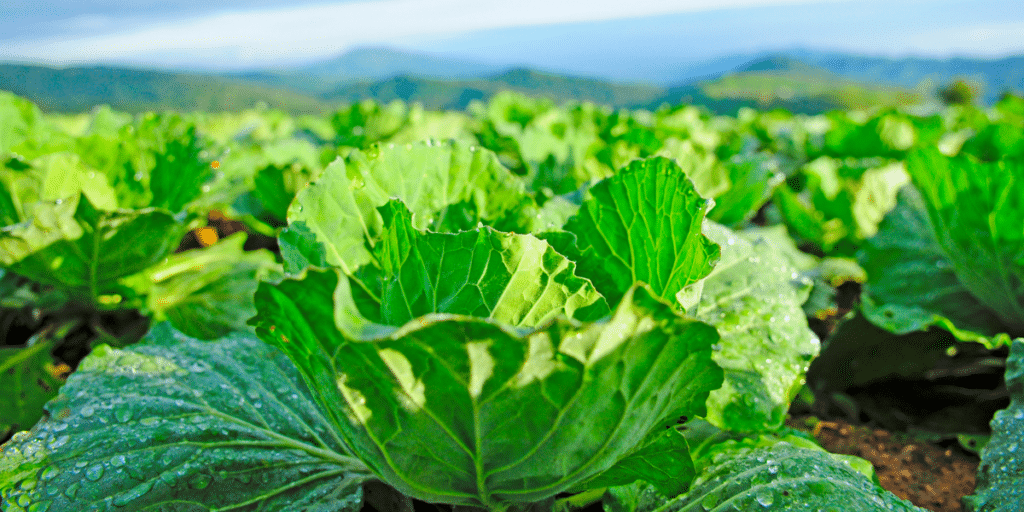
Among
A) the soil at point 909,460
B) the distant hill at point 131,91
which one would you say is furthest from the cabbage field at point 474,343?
the distant hill at point 131,91

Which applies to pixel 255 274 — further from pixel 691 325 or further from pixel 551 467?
pixel 691 325

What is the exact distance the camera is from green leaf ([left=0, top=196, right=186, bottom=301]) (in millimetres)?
2551

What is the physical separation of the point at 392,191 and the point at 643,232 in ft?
2.34

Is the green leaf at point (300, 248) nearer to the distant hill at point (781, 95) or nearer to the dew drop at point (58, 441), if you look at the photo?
the dew drop at point (58, 441)

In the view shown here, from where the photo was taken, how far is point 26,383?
9.47ft

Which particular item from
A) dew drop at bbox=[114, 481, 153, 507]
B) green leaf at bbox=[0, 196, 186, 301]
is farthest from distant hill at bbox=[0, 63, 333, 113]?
dew drop at bbox=[114, 481, 153, 507]

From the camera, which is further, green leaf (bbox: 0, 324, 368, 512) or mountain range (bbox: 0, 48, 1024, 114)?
mountain range (bbox: 0, 48, 1024, 114)

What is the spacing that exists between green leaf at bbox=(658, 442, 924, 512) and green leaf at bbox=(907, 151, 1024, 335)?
1789mm

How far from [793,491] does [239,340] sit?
6.27 ft

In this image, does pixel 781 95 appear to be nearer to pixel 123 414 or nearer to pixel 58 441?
pixel 123 414

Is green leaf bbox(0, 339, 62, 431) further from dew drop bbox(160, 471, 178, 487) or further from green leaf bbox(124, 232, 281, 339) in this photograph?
dew drop bbox(160, 471, 178, 487)

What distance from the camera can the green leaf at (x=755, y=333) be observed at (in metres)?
1.68

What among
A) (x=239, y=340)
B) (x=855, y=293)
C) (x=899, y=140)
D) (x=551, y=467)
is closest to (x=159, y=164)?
(x=239, y=340)

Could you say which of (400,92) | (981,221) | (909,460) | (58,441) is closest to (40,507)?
(58,441)
